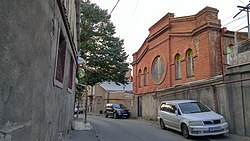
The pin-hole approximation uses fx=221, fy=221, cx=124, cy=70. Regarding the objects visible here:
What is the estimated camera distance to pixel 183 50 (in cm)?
1806

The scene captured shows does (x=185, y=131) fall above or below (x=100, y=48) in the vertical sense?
below

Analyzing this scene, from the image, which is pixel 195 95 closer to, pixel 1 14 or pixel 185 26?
pixel 185 26

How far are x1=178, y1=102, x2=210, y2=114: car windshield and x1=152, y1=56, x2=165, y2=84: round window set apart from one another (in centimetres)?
916

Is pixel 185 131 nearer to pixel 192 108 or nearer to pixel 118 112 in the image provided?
pixel 192 108

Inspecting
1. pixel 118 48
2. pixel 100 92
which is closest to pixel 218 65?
pixel 118 48

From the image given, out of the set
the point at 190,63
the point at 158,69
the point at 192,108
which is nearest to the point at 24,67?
the point at 192,108

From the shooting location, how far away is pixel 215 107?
11.9 meters

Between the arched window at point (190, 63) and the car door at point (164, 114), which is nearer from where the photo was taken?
the car door at point (164, 114)

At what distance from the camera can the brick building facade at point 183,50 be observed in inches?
606

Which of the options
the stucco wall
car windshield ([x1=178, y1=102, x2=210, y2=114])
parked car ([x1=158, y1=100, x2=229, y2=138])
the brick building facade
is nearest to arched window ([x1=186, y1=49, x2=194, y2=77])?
the brick building facade

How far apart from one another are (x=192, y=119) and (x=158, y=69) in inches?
476

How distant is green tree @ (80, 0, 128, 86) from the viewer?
22219 mm

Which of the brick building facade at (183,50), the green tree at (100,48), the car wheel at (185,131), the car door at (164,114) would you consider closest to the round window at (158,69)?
the brick building facade at (183,50)

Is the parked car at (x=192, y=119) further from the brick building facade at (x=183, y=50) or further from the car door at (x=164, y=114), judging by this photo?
the brick building facade at (x=183, y=50)
